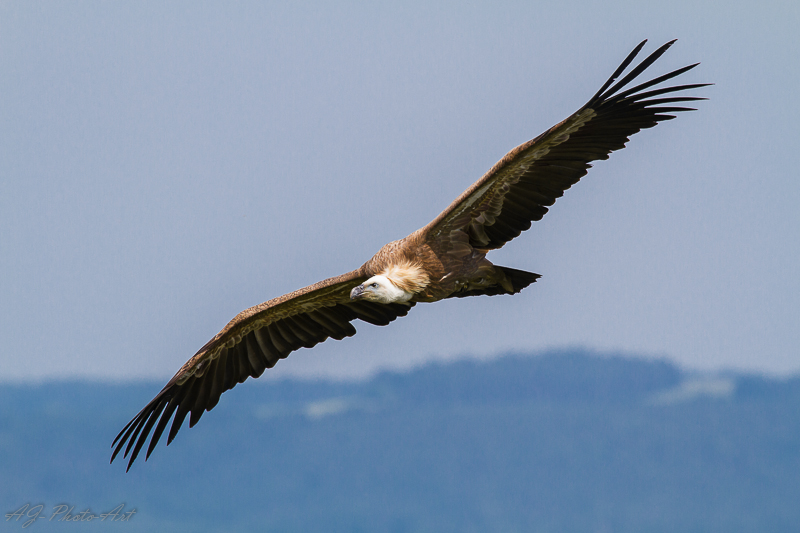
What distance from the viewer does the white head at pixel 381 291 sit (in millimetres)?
7379

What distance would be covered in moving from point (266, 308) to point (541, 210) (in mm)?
3256

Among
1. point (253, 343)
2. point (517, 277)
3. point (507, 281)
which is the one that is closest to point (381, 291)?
point (507, 281)

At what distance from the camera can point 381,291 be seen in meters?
7.38

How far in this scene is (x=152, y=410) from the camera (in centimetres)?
856

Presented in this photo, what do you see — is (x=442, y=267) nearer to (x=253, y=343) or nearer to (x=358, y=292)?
(x=358, y=292)

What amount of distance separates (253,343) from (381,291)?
247 centimetres

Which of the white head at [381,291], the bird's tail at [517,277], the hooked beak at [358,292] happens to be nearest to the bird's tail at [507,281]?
the bird's tail at [517,277]

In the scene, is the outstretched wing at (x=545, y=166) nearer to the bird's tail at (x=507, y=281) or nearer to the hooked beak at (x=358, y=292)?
the bird's tail at (x=507, y=281)

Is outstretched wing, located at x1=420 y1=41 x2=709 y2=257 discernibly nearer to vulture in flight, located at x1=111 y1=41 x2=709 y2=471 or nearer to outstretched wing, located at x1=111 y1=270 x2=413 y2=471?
vulture in flight, located at x1=111 y1=41 x2=709 y2=471

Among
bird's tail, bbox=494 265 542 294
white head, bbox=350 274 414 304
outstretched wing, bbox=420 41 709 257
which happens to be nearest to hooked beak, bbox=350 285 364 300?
white head, bbox=350 274 414 304

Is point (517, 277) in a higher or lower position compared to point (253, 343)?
lower

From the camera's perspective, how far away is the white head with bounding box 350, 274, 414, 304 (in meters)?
7.38

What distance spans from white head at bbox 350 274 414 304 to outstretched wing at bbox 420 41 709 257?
605mm

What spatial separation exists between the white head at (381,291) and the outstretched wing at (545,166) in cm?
61
